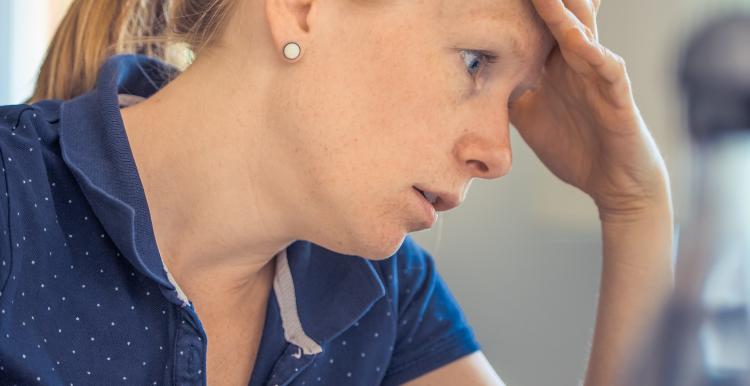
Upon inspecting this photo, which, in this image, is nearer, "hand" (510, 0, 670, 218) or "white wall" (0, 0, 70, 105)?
"hand" (510, 0, 670, 218)

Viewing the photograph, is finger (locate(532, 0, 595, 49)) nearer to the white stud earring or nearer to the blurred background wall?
the white stud earring

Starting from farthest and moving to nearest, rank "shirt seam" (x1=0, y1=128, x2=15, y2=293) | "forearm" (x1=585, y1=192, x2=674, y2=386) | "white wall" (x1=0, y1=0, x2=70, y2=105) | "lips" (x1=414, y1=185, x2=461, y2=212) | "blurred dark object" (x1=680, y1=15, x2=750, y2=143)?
"white wall" (x1=0, y1=0, x2=70, y2=105) < "forearm" (x1=585, y1=192, x2=674, y2=386) < "lips" (x1=414, y1=185, x2=461, y2=212) < "shirt seam" (x1=0, y1=128, x2=15, y2=293) < "blurred dark object" (x1=680, y1=15, x2=750, y2=143)

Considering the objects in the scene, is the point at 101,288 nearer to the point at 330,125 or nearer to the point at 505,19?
the point at 330,125

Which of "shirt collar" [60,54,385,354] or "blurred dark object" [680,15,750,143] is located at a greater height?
"blurred dark object" [680,15,750,143]

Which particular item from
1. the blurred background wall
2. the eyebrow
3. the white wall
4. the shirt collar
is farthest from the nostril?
the white wall

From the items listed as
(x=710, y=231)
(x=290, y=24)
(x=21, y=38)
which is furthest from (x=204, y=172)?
(x=21, y=38)

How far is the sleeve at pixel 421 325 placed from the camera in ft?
3.62

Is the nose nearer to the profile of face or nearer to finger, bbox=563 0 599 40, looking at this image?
the profile of face

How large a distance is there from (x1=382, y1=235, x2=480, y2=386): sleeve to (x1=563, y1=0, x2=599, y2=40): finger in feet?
1.20

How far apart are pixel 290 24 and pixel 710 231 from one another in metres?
0.72

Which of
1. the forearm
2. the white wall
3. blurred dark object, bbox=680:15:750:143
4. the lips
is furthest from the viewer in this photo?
the white wall

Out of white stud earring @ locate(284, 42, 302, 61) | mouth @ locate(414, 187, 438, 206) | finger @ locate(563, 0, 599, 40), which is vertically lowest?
mouth @ locate(414, 187, 438, 206)

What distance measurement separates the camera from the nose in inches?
34.7

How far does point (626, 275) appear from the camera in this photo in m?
1.05
